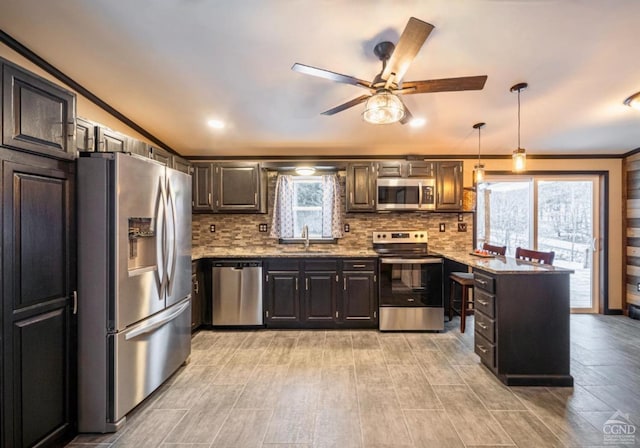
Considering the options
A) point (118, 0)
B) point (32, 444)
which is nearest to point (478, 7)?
point (118, 0)

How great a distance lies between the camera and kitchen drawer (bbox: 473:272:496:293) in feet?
8.24

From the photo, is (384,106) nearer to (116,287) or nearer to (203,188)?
(116,287)

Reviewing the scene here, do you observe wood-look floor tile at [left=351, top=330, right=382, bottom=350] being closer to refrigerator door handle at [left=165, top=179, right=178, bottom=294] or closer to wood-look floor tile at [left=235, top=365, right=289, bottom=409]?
wood-look floor tile at [left=235, top=365, right=289, bottom=409]

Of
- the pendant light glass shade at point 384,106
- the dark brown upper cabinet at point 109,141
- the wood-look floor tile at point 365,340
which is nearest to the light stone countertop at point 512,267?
the wood-look floor tile at point 365,340

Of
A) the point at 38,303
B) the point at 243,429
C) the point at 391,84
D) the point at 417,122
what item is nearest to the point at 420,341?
the point at 243,429

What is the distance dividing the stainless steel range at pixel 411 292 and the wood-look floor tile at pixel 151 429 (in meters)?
2.32

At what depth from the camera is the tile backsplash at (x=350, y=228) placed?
14.0 feet

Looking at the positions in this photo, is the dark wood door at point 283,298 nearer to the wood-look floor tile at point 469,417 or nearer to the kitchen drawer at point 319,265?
the kitchen drawer at point 319,265

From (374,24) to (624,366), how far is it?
361 centimetres

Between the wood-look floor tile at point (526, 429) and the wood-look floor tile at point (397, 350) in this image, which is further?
the wood-look floor tile at point (397, 350)

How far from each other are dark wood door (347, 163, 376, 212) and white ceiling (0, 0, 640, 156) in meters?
0.47

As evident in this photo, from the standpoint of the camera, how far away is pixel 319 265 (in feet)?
12.0

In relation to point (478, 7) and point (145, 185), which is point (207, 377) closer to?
point (145, 185)

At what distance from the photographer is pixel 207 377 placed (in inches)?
101
